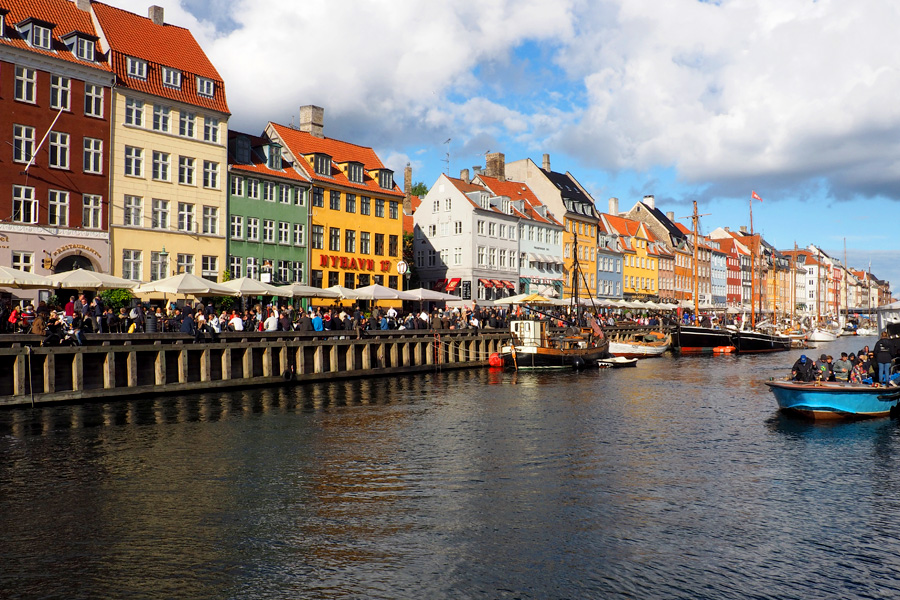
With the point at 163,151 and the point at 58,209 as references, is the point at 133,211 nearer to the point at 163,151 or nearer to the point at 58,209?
the point at 163,151

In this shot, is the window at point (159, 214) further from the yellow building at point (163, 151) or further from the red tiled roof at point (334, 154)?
the red tiled roof at point (334, 154)

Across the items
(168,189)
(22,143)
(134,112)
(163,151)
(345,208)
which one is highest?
(134,112)

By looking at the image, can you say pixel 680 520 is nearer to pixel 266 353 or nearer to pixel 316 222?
pixel 266 353

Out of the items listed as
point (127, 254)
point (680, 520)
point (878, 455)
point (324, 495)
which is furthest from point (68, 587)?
point (127, 254)

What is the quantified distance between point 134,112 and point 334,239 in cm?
1779

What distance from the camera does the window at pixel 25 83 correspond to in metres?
42.2

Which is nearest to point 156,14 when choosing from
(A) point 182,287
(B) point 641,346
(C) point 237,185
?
(C) point 237,185

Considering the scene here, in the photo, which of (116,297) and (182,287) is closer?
(182,287)

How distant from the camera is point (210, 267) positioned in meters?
52.8

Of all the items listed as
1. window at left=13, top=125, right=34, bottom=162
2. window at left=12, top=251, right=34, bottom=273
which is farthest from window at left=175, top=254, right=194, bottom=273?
window at left=13, top=125, right=34, bottom=162

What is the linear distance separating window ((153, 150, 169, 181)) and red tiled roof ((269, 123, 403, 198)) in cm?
1179

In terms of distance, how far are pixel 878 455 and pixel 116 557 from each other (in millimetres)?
17652

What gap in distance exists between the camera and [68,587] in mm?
10867

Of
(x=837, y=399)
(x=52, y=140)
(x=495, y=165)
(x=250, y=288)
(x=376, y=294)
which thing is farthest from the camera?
(x=495, y=165)
